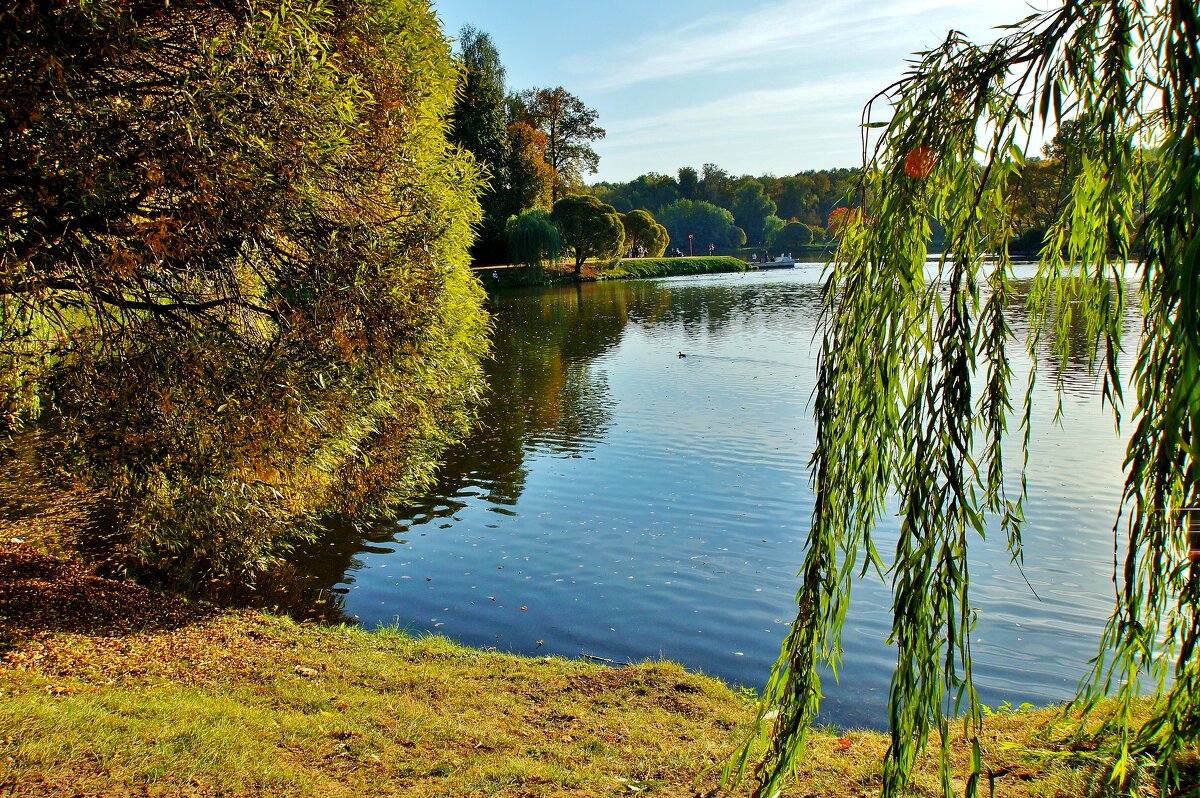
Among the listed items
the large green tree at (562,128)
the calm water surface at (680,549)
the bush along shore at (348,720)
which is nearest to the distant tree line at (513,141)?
the large green tree at (562,128)

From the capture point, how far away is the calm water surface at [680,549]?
8.12m

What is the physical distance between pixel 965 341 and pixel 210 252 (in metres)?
6.27

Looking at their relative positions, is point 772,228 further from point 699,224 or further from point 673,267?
point 673,267

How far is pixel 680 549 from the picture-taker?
10.9 meters

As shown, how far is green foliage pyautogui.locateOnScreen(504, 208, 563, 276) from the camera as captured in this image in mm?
57906

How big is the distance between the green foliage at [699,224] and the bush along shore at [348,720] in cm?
12454

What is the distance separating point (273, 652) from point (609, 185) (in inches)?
5872

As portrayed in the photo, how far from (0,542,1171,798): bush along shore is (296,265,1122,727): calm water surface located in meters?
1.18

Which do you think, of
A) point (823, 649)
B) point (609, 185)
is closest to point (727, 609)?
point (823, 649)

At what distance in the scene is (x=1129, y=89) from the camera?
2.18m

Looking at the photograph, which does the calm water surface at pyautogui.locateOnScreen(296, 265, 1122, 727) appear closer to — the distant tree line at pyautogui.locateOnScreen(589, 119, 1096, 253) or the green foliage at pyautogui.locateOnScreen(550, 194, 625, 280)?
the green foliage at pyautogui.locateOnScreen(550, 194, 625, 280)

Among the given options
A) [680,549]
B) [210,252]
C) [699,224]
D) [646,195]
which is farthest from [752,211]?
[210,252]

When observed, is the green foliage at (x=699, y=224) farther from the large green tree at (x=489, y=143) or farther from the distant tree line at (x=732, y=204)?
the large green tree at (x=489, y=143)

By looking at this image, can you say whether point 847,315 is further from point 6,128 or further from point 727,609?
point 727,609
